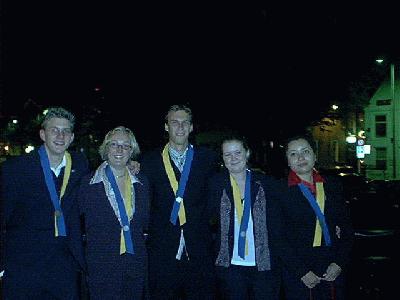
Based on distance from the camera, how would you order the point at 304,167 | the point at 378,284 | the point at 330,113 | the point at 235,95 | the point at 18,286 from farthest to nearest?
the point at 330,113
the point at 235,95
the point at 378,284
the point at 304,167
the point at 18,286

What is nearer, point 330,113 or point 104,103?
point 104,103

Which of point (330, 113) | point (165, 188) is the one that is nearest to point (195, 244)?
point (165, 188)

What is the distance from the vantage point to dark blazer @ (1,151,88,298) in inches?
159

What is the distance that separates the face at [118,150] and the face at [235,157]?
0.99 m

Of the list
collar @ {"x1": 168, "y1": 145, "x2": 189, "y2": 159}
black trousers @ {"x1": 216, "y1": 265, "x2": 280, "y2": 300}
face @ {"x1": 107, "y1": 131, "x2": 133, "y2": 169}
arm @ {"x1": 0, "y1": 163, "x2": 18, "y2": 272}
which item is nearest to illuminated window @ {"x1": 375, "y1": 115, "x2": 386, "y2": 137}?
collar @ {"x1": 168, "y1": 145, "x2": 189, "y2": 159}

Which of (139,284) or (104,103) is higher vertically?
(104,103)

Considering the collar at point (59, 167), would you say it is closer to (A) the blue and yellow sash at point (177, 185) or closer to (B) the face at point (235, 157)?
(A) the blue and yellow sash at point (177, 185)

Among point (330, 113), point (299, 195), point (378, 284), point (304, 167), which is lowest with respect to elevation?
point (378, 284)

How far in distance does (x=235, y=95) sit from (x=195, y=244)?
1592 centimetres

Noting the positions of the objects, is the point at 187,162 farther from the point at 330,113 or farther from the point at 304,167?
the point at 330,113

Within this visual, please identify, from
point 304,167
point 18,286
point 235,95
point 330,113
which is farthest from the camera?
point 330,113

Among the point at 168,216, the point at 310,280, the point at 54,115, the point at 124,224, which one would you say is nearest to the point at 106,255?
the point at 124,224

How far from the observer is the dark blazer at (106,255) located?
4.14m

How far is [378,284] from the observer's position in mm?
5973
